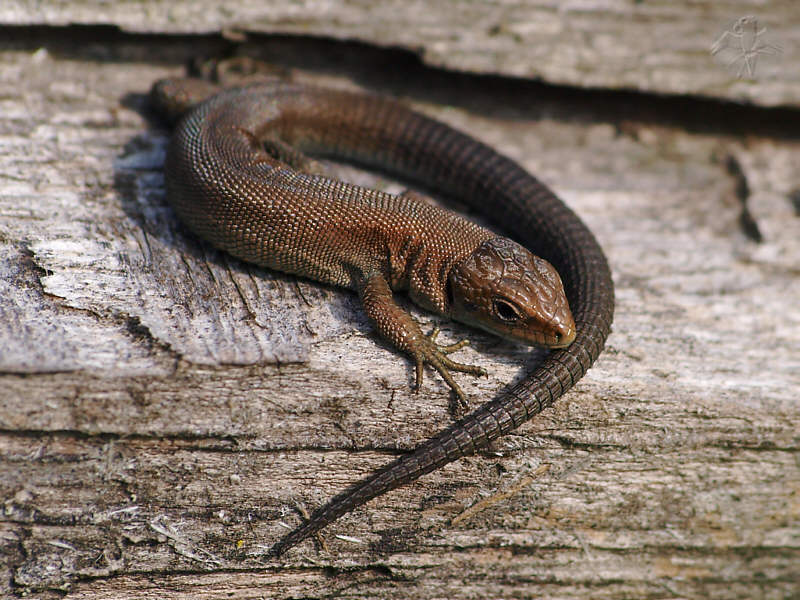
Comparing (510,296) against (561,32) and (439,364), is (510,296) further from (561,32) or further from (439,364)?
(561,32)

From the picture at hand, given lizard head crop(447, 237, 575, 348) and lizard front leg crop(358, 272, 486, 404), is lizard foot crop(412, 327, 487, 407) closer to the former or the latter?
lizard front leg crop(358, 272, 486, 404)

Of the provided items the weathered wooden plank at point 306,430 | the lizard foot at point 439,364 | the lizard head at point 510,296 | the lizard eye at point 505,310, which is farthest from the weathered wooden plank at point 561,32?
the lizard foot at point 439,364

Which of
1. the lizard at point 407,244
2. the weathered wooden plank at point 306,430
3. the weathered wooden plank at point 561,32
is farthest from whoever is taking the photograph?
the weathered wooden plank at point 561,32

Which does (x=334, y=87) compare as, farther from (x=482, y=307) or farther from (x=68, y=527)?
(x=68, y=527)

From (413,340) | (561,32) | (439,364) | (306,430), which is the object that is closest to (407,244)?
(413,340)

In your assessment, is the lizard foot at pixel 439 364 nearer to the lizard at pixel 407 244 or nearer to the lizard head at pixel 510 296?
the lizard at pixel 407 244

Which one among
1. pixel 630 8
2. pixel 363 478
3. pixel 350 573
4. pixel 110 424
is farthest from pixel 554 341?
pixel 630 8

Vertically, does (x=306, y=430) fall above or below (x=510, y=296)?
below
